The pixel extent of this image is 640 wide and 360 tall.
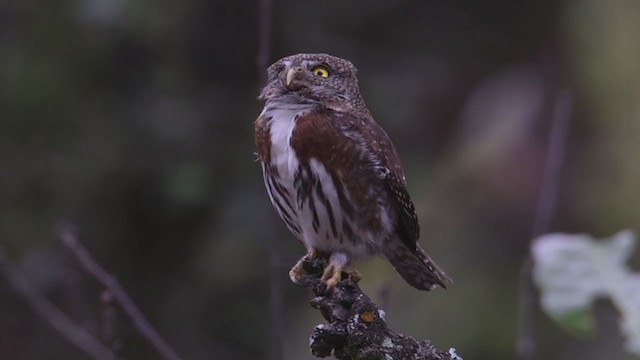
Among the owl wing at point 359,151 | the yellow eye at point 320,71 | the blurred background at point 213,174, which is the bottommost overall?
the owl wing at point 359,151

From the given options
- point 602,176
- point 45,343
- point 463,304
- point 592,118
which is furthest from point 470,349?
point 45,343

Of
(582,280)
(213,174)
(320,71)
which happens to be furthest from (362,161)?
(213,174)

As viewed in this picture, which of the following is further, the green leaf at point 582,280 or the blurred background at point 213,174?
the blurred background at point 213,174

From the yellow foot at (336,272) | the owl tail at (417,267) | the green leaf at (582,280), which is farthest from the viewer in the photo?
the owl tail at (417,267)

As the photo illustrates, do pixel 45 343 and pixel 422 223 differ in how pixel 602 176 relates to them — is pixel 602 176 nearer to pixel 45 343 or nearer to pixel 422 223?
pixel 422 223

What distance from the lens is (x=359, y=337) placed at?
99.3 inches

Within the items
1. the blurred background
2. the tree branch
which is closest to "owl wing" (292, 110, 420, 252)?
the tree branch

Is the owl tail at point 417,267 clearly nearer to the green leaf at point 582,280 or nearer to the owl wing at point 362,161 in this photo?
the owl wing at point 362,161

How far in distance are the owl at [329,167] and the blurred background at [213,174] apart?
2.09 m

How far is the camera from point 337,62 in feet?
11.6

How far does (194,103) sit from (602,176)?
218cm

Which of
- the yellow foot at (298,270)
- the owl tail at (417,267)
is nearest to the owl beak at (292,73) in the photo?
the yellow foot at (298,270)

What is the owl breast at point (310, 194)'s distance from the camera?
3.32m

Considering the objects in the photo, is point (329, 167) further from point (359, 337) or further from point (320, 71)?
point (359, 337)
